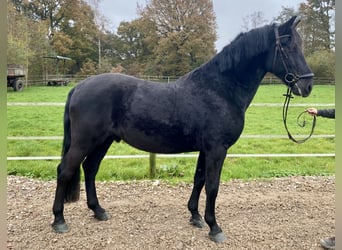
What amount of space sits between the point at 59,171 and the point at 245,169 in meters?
3.13

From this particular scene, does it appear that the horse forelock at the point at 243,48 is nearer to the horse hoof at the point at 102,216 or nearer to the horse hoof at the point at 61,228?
the horse hoof at the point at 102,216

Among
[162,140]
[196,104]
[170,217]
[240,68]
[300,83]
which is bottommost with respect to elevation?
[170,217]

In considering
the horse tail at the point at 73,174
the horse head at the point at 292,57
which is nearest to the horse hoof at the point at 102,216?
the horse tail at the point at 73,174

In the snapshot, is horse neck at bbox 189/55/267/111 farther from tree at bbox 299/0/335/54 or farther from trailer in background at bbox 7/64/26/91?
trailer in background at bbox 7/64/26/91

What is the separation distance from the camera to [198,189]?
114 inches

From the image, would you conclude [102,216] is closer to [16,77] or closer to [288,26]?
[288,26]

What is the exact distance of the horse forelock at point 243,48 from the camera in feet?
7.98

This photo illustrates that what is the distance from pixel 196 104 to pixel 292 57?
0.89m

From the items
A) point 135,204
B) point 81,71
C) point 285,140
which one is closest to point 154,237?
point 135,204

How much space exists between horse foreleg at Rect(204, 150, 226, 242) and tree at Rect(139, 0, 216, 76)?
Result: 615 cm

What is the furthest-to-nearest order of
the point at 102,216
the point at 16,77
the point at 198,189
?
the point at 16,77 → the point at 102,216 → the point at 198,189

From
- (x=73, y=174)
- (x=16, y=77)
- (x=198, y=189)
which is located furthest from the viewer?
(x=16, y=77)

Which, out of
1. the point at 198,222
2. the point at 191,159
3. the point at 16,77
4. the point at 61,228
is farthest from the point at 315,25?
the point at 16,77

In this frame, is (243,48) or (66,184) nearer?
(243,48)
